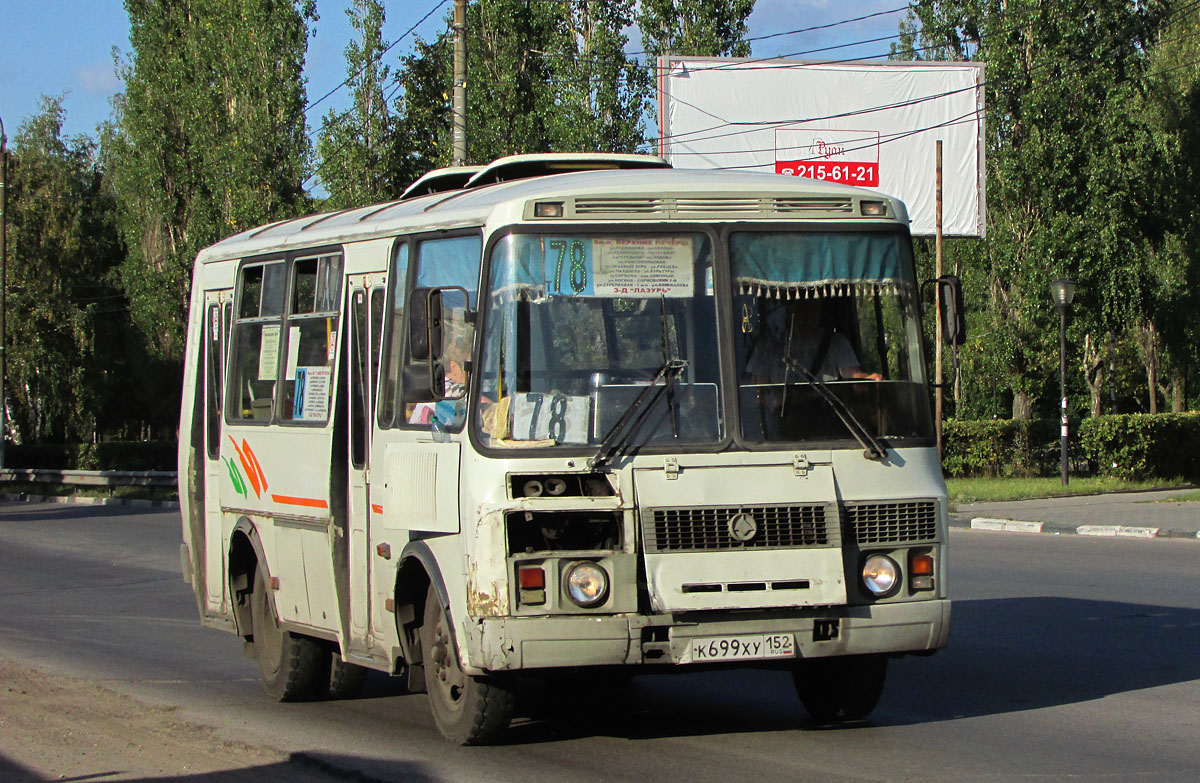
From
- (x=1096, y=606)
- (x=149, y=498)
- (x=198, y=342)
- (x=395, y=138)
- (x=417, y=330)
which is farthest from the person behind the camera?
(x=395, y=138)

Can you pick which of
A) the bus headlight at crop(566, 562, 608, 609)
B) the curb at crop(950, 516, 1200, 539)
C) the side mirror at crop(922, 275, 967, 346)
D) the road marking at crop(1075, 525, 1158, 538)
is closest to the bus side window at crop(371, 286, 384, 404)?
the bus headlight at crop(566, 562, 608, 609)

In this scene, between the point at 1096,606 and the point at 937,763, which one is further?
the point at 1096,606

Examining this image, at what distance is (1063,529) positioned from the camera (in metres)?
20.5

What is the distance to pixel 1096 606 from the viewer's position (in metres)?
12.3

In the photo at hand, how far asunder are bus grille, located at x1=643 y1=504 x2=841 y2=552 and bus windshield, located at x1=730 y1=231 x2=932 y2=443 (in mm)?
354

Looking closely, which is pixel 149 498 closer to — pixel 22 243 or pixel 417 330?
Answer: pixel 22 243

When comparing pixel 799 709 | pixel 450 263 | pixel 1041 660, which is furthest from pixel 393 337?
pixel 1041 660

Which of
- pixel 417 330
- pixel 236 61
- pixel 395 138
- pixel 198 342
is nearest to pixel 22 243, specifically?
pixel 236 61

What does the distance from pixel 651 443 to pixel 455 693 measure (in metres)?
1.64

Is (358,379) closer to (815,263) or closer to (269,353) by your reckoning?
(269,353)

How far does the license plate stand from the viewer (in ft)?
22.4

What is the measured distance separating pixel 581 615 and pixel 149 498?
30.8 meters

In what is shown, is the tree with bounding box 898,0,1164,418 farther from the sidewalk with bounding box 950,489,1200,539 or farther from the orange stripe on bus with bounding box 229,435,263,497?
the orange stripe on bus with bounding box 229,435,263,497

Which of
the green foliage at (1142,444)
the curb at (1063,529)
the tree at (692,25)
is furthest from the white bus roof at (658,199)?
the tree at (692,25)
